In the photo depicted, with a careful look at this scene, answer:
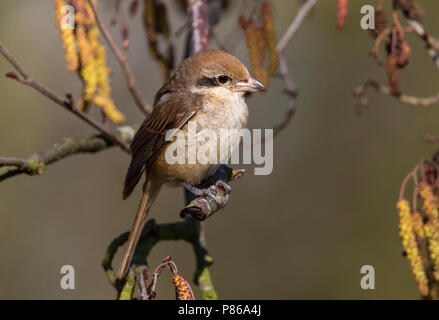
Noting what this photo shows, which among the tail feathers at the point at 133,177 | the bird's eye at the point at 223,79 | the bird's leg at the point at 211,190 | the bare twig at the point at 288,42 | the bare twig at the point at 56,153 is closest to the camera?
the bird's leg at the point at 211,190

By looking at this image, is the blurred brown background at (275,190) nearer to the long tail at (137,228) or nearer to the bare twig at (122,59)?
the bare twig at (122,59)

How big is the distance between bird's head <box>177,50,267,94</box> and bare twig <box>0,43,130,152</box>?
61 cm

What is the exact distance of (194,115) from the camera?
3.38 meters

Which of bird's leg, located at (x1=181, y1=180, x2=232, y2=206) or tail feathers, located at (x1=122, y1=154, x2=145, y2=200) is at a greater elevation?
tail feathers, located at (x1=122, y1=154, x2=145, y2=200)

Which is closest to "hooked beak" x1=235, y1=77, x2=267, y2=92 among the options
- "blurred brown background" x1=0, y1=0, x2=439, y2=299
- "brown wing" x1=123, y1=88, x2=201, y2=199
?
"brown wing" x1=123, y1=88, x2=201, y2=199

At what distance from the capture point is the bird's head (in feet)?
11.1

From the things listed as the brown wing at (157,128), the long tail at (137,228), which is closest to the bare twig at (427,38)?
the brown wing at (157,128)

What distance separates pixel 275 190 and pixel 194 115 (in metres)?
3.44

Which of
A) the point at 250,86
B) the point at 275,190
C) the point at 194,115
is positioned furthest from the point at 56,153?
the point at 275,190

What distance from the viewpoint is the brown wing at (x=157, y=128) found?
336 centimetres

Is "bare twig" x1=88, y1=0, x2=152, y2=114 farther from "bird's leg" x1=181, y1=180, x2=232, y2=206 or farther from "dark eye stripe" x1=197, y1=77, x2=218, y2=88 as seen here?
"bird's leg" x1=181, y1=180, x2=232, y2=206

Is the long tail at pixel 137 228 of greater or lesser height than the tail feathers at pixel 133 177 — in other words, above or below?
below

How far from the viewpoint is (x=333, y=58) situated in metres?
6.62

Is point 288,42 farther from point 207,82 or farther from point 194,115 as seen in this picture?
point 194,115
